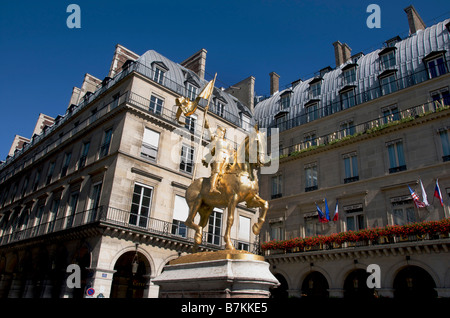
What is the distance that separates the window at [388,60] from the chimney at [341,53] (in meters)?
5.37

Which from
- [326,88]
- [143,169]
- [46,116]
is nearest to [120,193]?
[143,169]

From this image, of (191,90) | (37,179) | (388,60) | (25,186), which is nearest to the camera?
(388,60)

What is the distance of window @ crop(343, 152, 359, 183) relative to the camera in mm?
22898

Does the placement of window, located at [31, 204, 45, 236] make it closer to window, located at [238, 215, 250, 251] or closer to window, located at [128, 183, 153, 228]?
window, located at [128, 183, 153, 228]

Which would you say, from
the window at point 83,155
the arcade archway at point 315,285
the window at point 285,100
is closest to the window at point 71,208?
the window at point 83,155

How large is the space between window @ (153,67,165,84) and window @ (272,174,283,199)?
39.5 feet

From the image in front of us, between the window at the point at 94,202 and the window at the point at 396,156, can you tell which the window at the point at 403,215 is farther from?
the window at the point at 94,202

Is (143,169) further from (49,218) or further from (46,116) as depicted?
(46,116)

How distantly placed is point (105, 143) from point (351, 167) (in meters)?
17.0

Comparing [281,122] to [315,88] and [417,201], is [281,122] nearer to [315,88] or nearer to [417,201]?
[315,88]

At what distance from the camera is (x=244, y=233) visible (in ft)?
85.4

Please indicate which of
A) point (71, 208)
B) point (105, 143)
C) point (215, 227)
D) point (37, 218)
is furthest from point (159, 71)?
point (37, 218)

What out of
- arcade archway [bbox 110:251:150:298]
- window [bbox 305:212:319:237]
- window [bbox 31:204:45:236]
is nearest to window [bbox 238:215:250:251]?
window [bbox 305:212:319:237]

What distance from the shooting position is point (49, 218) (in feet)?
78.5
